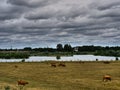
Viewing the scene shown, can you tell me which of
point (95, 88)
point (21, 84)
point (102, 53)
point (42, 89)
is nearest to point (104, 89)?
point (95, 88)

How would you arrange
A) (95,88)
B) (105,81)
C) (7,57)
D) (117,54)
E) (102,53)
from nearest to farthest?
1. (95,88)
2. (105,81)
3. (7,57)
4. (117,54)
5. (102,53)

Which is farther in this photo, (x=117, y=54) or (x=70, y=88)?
(x=117, y=54)

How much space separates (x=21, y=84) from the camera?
3008cm

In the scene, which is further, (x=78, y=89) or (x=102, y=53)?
(x=102, y=53)

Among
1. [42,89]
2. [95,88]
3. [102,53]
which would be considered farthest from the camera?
[102,53]

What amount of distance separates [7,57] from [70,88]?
102564 millimetres

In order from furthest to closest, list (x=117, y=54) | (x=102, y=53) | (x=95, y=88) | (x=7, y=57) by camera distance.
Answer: (x=102, y=53), (x=117, y=54), (x=7, y=57), (x=95, y=88)

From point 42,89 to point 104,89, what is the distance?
637 centimetres

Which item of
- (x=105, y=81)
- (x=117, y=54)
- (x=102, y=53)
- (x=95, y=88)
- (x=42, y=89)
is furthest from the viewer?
(x=102, y=53)

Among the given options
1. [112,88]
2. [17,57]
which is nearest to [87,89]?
[112,88]

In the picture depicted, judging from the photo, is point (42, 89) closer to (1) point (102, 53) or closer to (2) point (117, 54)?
(2) point (117, 54)

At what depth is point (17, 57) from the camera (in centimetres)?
12788

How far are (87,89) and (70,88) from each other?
5.64ft

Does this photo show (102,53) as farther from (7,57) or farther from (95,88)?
(95,88)
